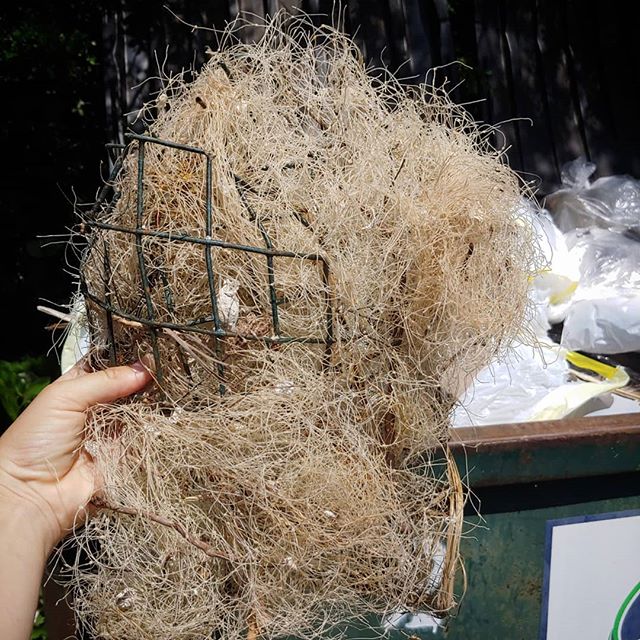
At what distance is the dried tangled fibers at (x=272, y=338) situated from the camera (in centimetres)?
108

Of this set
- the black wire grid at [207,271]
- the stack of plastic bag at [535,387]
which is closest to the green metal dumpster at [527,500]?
the stack of plastic bag at [535,387]

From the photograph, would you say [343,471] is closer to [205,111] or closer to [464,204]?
[464,204]

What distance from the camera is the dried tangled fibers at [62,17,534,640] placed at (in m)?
1.08

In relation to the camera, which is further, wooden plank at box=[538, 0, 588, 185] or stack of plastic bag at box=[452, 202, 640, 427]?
wooden plank at box=[538, 0, 588, 185]

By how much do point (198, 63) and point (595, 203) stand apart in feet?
5.74

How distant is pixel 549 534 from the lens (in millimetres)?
1593

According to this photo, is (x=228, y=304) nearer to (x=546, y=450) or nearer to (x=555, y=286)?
(x=546, y=450)

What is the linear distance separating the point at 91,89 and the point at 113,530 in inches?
141

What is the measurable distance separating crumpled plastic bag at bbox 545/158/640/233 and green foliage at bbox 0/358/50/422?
2447 millimetres

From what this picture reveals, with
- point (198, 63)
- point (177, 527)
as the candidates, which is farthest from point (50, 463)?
point (198, 63)

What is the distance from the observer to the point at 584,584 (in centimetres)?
164

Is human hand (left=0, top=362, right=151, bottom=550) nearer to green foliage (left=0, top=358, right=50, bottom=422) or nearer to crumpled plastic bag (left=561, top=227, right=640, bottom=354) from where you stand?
crumpled plastic bag (left=561, top=227, right=640, bottom=354)

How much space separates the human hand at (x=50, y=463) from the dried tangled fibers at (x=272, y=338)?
0.07 m

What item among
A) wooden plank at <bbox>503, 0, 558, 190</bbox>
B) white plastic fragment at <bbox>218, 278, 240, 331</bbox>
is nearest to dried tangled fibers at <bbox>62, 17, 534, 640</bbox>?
white plastic fragment at <bbox>218, 278, 240, 331</bbox>
